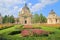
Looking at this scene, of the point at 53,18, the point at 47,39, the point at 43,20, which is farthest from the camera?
the point at 43,20

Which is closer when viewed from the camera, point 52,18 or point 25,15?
point 52,18

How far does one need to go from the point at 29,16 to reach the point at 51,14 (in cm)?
708

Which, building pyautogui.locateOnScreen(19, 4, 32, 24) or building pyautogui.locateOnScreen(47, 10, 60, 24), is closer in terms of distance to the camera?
building pyautogui.locateOnScreen(47, 10, 60, 24)

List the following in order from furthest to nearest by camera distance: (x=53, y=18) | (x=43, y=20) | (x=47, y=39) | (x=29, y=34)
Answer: (x=43, y=20)
(x=53, y=18)
(x=29, y=34)
(x=47, y=39)

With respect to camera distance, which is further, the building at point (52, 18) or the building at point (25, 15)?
the building at point (25, 15)

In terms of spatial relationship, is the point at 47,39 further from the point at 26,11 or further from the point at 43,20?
the point at 43,20

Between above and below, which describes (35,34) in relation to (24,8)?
below

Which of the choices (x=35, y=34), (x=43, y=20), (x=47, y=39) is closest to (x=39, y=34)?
(x=35, y=34)

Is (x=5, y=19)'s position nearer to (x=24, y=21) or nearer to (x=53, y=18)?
(x=24, y=21)

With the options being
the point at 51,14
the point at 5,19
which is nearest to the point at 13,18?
the point at 5,19

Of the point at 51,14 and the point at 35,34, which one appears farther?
the point at 51,14

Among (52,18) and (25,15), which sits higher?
(25,15)

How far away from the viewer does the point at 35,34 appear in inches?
523

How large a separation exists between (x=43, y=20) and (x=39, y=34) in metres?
55.6
